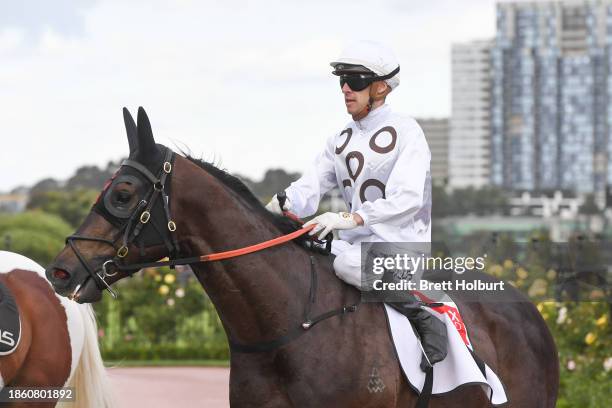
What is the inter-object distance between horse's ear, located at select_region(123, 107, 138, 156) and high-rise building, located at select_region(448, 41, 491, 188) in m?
181

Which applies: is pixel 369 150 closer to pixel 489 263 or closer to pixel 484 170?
pixel 489 263

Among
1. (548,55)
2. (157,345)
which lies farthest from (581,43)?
(157,345)

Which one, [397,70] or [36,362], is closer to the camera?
[397,70]

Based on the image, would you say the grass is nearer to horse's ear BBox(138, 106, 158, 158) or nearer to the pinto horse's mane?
the pinto horse's mane

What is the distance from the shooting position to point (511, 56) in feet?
582

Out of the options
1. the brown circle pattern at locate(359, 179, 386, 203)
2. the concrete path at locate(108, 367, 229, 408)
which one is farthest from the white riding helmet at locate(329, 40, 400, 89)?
the concrete path at locate(108, 367, 229, 408)

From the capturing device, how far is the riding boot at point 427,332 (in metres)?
4.54

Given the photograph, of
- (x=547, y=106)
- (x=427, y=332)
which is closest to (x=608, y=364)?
(x=427, y=332)

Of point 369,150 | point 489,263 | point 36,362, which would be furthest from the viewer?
point 489,263

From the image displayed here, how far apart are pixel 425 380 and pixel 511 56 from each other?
584 feet

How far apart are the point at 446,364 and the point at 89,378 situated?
2.36 metres

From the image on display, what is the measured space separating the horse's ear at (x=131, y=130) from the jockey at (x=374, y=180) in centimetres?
73

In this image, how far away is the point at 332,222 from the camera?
4371 mm

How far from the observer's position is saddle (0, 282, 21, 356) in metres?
5.60
